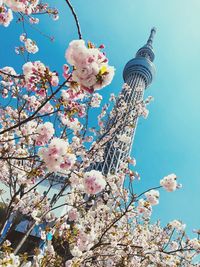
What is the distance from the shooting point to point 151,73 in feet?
273

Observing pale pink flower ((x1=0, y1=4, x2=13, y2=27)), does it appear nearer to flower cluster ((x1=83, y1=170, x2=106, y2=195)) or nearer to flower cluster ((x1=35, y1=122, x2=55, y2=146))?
flower cluster ((x1=35, y1=122, x2=55, y2=146))

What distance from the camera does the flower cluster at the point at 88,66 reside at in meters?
2.34

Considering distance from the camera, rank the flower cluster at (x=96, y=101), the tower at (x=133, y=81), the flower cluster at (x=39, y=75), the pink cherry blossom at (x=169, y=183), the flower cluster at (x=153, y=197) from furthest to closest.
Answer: the tower at (x=133, y=81), the flower cluster at (x=96, y=101), the flower cluster at (x=153, y=197), the pink cherry blossom at (x=169, y=183), the flower cluster at (x=39, y=75)

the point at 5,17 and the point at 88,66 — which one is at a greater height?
the point at 5,17

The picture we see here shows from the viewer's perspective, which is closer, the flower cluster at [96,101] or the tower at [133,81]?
the flower cluster at [96,101]

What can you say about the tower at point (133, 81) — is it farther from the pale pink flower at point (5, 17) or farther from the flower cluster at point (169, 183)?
the pale pink flower at point (5, 17)

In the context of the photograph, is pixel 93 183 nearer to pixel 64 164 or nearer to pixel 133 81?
pixel 64 164

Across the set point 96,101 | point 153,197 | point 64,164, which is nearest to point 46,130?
point 64,164

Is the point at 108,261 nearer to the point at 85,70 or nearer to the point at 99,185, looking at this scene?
the point at 99,185

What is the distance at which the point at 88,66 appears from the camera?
7.66 ft

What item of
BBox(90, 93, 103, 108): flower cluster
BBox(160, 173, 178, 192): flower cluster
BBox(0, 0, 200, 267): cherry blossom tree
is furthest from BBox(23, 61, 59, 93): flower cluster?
BBox(90, 93, 103, 108): flower cluster

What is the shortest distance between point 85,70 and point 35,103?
5312 mm

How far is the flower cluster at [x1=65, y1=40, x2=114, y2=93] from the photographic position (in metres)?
2.34

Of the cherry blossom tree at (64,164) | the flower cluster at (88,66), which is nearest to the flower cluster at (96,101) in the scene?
the cherry blossom tree at (64,164)
